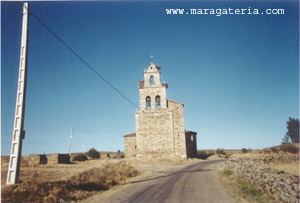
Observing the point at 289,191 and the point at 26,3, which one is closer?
the point at 289,191

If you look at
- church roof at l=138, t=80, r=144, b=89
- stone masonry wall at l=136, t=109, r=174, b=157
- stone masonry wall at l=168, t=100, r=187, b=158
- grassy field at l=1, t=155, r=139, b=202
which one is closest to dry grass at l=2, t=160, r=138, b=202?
grassy field at l=1, t=155, r=139, b=202

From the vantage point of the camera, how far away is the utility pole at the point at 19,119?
7.60 metres

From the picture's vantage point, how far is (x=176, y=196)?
30.4ft

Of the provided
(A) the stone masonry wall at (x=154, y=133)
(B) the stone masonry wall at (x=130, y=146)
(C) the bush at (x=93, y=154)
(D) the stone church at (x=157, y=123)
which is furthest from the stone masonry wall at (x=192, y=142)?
(C) the bush at (x=93, y=154)

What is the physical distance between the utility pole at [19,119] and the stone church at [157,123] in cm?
2932

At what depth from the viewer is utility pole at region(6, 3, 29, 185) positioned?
760 centimetres

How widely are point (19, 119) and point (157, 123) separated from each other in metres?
30.1

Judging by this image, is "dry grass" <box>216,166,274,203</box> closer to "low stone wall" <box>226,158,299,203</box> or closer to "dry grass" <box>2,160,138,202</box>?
"low stone wall" <box>226,158,299,203</box>

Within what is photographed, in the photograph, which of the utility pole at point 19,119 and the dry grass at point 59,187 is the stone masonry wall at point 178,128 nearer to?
the dry grass at point 59,187

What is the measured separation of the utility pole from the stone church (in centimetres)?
2932

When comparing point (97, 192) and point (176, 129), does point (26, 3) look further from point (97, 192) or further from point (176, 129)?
point (176, 129)

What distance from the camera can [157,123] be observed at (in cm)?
3709

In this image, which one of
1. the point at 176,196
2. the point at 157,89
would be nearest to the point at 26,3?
the point at 176,196

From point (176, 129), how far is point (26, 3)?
31.5 m
